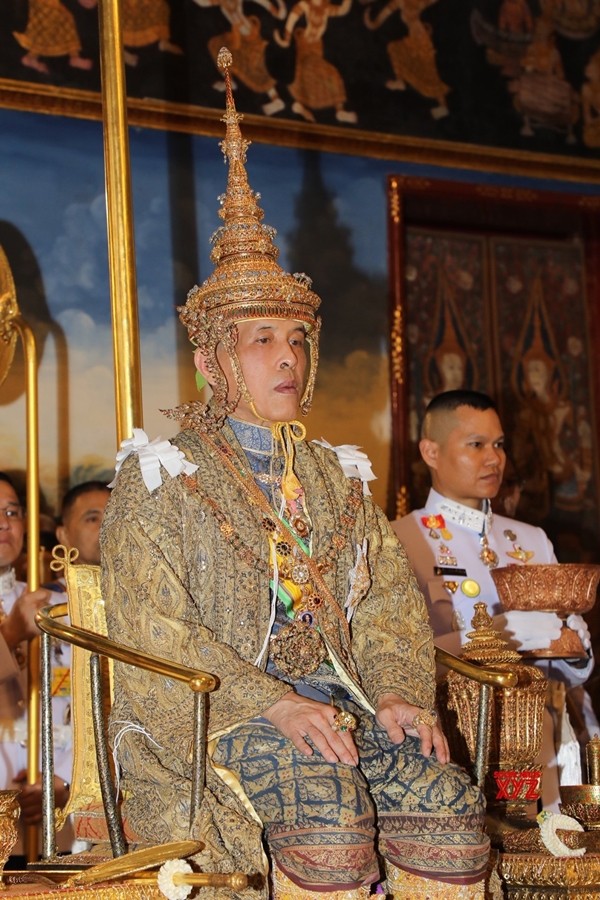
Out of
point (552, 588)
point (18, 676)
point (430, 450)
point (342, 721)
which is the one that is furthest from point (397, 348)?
point (342, 721)

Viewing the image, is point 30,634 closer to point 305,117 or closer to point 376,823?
point 376,823

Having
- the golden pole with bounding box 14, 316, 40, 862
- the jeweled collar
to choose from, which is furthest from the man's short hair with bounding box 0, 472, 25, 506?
the golden pole with bounding box 14, 316, 40, 862

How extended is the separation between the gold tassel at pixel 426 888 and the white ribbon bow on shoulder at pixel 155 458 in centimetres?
128

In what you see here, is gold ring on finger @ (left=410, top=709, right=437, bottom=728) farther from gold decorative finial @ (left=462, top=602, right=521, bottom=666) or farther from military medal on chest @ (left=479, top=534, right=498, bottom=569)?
military medal on chest @ (left=479, top=534, right=498, bottom=569)

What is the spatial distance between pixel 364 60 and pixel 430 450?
9.70ft

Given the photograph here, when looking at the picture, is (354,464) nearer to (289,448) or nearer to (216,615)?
(289,448)

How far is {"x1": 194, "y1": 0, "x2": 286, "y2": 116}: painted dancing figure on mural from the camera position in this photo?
8.30 meters

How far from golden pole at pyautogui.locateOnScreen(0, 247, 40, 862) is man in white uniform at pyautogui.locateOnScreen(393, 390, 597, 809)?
5.63ft

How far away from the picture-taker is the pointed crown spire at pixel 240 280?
4445mm

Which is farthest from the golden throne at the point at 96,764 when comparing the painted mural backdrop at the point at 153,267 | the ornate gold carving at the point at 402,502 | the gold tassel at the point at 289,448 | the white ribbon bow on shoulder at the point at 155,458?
the ornate gold carving at the point at 402,502

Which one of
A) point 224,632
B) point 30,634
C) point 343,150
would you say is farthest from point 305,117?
point 224,632

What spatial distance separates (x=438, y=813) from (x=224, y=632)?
31.3 inches

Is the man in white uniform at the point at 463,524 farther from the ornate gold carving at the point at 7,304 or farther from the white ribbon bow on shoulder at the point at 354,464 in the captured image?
the ornate gold carving at the point at 7,304

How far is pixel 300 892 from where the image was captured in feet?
12.0
